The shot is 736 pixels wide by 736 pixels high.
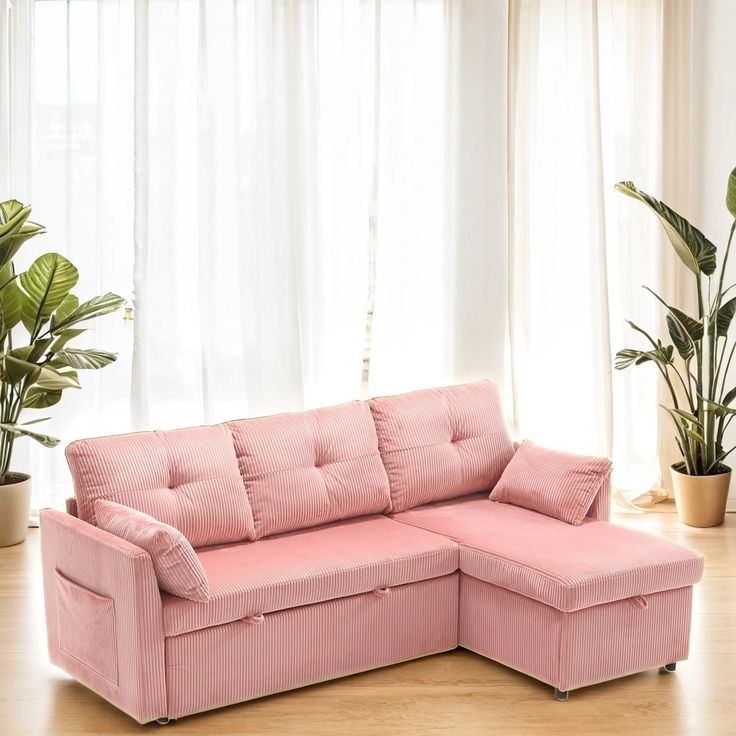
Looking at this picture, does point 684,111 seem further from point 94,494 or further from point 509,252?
point 94,494

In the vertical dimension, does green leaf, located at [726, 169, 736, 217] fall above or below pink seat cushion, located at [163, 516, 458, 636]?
above

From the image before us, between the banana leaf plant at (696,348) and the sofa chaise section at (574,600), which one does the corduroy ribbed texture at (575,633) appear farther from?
the banana leaf plant at (696,348)

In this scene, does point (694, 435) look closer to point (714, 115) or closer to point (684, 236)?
point (684, 236)

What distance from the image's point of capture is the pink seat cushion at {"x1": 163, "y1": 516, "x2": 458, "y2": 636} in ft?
12.4

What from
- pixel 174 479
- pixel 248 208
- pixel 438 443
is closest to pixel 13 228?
pixel 248 208

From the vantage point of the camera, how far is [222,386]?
603 centimetres

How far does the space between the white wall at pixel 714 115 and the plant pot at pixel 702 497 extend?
1.22ft

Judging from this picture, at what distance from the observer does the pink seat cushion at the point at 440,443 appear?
4.78 meters

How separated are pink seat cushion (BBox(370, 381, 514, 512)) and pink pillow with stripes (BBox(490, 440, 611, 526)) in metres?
0.11

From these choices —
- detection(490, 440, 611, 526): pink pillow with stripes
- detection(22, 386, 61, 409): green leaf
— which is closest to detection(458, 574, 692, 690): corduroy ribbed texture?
detection(490, 440, 611, 526): pink pillow with stripes

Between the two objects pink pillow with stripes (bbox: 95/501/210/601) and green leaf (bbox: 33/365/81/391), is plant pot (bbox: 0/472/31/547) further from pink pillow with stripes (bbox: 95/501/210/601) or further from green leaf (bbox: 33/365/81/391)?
pink pillow with stripes (bbox: 95/501/210/601)

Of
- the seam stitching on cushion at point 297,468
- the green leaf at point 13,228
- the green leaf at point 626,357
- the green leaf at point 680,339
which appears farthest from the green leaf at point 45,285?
the green leaf at point 680,339

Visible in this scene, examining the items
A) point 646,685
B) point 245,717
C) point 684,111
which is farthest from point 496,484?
point 684,111

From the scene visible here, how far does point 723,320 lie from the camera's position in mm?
5879
